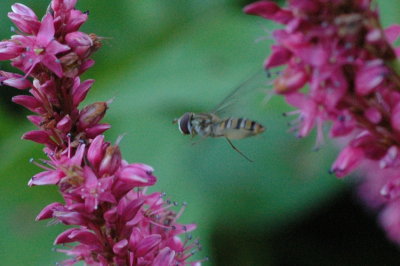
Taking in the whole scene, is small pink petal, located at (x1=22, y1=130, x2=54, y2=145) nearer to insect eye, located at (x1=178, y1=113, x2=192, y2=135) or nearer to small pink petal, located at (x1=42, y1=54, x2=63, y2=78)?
small pink petal, located at (x1=42, y1=54, x2=63, y2=78)

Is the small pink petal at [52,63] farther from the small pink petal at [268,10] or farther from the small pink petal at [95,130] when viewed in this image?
the small pink petal at [268,10]

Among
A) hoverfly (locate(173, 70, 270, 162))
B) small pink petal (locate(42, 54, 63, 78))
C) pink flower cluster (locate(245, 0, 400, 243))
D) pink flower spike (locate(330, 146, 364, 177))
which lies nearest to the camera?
pink flower cluster (locate(245, 0, 400, 243))

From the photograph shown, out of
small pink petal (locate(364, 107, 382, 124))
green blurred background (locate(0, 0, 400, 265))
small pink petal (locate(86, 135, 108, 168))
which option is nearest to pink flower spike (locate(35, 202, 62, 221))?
small pink petal (locate(86, 135, 108, 168))

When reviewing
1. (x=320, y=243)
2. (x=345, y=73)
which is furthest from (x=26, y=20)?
(x=320, y=243)

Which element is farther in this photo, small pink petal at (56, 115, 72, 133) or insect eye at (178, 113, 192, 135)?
insect eye at (178, 113, 192, 135)

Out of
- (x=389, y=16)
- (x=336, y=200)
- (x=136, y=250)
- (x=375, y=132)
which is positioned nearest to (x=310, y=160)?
(x=336, y=200)

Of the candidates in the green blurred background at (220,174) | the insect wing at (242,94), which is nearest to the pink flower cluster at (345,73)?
the insect wing at (242,94)

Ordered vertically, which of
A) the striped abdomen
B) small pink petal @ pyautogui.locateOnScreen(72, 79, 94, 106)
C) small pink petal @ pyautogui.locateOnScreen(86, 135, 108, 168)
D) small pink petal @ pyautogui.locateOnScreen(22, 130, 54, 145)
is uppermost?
small pink petal @ pyautogui.locateOnScreen(72, 79, 94, 106)
